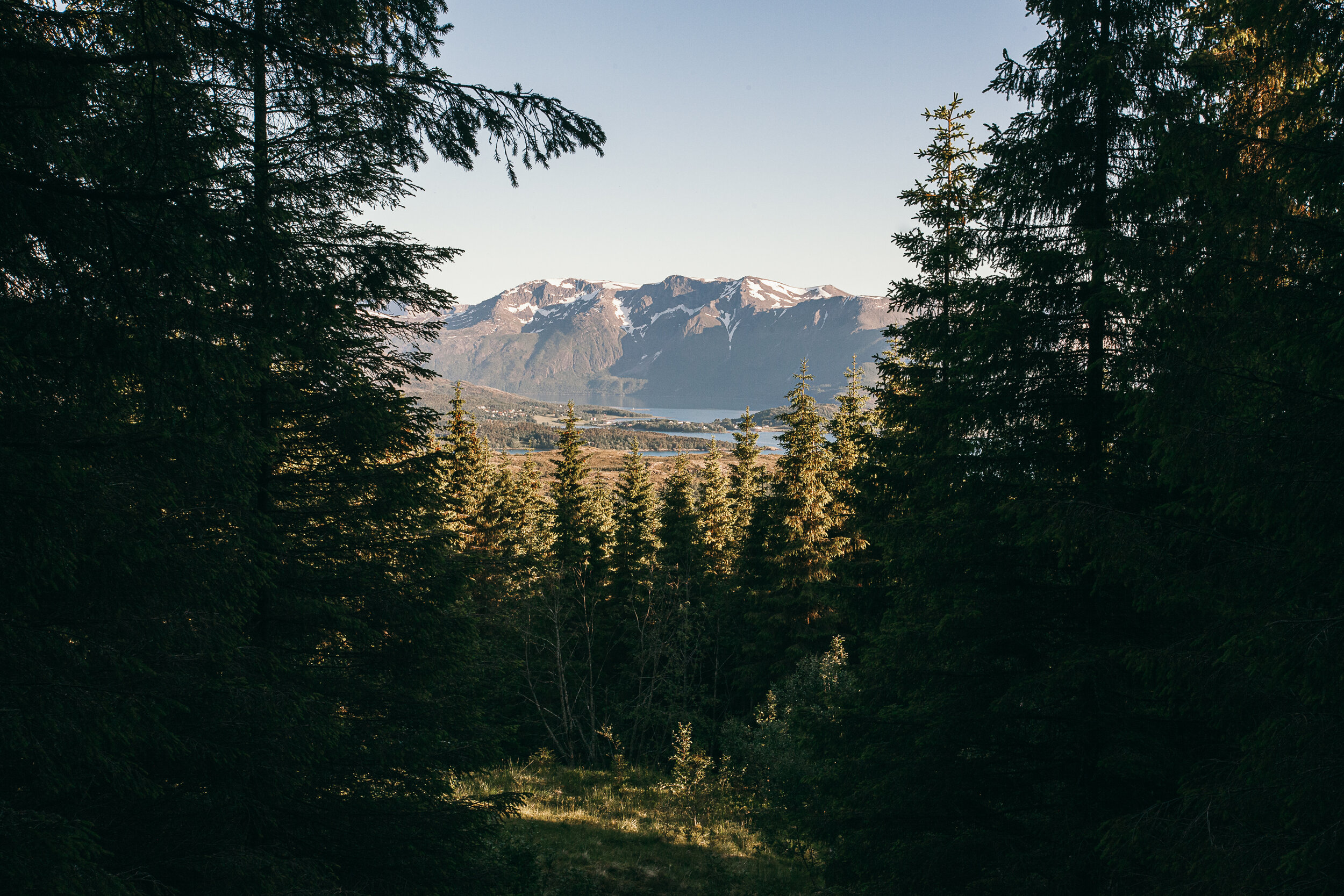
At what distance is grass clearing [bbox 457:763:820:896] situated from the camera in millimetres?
11820

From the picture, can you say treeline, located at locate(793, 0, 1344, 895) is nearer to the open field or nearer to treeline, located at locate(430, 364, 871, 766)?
treeline, located at locate(430, 364, 871, 766)

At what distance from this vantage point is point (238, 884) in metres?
4.34

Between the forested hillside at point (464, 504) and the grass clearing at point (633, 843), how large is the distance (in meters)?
0.84

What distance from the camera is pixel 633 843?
13.9m

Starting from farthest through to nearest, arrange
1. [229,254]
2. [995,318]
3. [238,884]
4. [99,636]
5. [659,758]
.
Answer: [659,758] < [995,318] < [238,884] < [99,636] < [229,254]

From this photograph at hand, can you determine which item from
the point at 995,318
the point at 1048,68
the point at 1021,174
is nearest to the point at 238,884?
the point at 995,318

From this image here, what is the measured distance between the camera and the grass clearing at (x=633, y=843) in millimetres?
11820

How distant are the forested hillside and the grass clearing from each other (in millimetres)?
836

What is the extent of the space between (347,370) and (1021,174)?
7.36 meters

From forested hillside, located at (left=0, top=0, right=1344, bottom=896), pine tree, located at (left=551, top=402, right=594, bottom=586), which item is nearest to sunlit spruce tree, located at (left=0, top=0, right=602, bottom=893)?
forested hillside, located at (left=0, top=0, right=1344, bottom=896)

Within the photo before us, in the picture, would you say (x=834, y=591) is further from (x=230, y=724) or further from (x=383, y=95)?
(x=383, y=95)

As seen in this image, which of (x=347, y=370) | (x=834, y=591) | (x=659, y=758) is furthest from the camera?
(x=659, y=758)

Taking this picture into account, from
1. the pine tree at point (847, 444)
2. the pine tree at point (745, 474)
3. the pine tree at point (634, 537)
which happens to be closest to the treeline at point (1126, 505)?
the pine tree at point (847, 444)

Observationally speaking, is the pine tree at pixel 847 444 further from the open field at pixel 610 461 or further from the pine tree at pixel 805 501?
the open field at pixel 610 461
